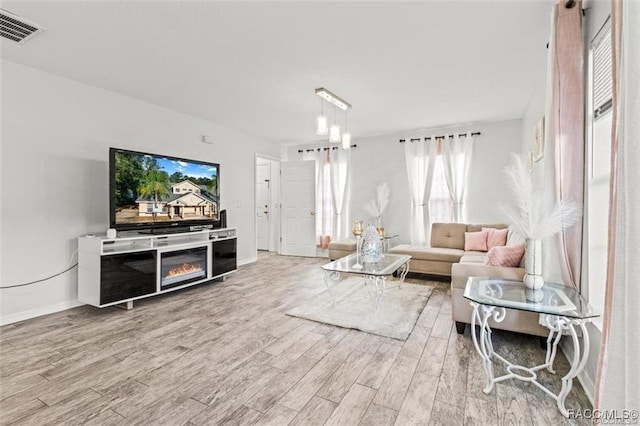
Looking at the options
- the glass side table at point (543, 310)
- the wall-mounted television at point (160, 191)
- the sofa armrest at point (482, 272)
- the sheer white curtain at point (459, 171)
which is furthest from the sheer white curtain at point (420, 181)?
the wall-mounted television at point (160, 191)

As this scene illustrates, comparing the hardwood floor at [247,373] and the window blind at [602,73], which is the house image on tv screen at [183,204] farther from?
the window blind at [602,73]

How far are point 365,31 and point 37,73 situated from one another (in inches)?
128

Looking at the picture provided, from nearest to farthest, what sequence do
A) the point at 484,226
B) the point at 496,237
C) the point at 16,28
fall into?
the point at 16,28 < the point at 496,237 < the point at 484,226

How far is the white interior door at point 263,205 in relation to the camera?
7199 millimetres

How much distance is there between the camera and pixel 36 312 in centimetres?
290

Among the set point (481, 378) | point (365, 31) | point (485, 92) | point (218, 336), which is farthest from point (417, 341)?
point (485, 92)

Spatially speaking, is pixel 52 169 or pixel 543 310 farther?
pixel 52 169

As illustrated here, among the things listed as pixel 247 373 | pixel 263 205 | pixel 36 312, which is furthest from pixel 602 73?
pixel 263 205

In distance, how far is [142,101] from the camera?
150 inches

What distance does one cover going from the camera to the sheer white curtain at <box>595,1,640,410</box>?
2.72ft

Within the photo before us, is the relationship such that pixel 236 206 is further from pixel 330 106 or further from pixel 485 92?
pixel 485 92

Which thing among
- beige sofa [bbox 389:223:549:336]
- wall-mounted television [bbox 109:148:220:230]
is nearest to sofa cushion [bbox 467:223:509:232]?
beige sofa [bbox 389:223:549:336]

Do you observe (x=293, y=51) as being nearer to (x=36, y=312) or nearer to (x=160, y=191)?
(x=160, y=191)

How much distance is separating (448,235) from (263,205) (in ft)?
14.4
